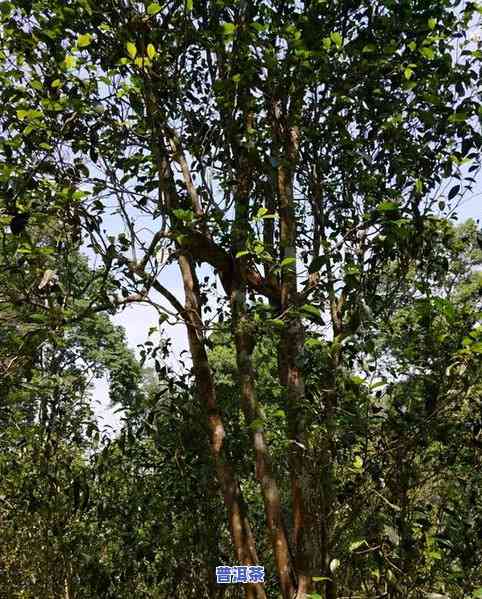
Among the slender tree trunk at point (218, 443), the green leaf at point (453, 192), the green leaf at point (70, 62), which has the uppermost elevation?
the green leaf at point (70, 62)

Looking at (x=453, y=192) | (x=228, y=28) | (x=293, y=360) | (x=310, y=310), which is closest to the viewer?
(x=310, y=310)

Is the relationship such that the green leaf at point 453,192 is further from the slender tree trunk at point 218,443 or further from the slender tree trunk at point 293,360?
the slender tree trunk at point 218,443

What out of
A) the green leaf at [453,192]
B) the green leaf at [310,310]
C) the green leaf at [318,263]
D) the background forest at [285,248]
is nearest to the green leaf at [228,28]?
the background forest at [285,248]

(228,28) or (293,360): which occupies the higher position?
(228,28)

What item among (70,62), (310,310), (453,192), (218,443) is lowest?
(218,443)

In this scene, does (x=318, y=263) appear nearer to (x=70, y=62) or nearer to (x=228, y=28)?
(x=228, y=28)

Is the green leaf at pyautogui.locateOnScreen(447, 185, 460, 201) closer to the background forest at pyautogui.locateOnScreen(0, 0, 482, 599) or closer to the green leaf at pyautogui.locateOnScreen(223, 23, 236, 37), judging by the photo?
the background forest at pyautogui.locateOnScreen(0, 0, 482, 599)

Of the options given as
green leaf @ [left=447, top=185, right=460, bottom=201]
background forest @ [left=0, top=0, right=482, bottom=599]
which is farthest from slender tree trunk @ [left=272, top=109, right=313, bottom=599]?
green leaf @ [left=447, top=185, right=460, bottom=201]

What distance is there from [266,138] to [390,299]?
125 centimetres

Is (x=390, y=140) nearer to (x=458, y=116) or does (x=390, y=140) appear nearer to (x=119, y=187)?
(x=458, y=116)

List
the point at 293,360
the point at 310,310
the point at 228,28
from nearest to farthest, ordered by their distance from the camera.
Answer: the point at 310,310
the point at 228,28
the point at 293,360

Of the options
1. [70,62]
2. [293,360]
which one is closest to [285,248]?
[293,360]

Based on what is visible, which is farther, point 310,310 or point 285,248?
point 285,248

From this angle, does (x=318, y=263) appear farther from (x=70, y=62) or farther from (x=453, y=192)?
(x=70, y=62)
